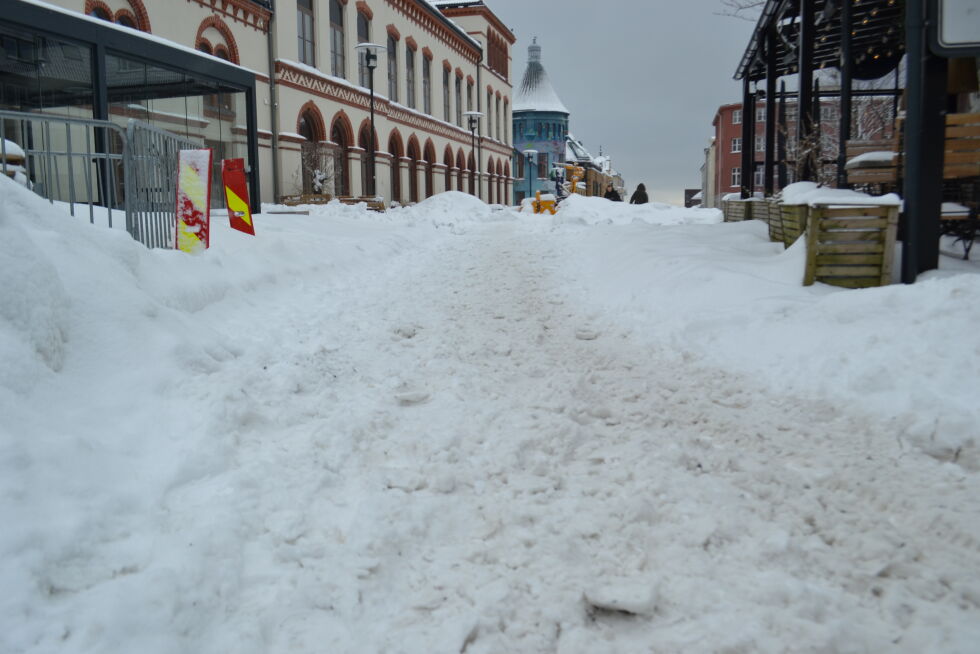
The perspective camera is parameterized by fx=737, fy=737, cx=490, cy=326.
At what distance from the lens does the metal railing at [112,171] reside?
675 cm

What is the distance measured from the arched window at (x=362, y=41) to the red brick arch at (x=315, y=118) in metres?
4.82

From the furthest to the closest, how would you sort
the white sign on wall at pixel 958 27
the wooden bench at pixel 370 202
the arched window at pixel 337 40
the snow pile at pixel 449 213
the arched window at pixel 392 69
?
the arched window at pixel 392 69, the arched window at pixel 337 40, the wooden bench at pixel 370 202, the snow pile at pixel 449 213, the white sign on wall at pixel 958 27

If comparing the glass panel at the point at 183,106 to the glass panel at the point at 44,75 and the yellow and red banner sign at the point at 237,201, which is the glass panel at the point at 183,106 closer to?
the glass panel at the point at 44,75

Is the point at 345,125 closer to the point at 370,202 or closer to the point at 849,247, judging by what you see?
the point at 370,202

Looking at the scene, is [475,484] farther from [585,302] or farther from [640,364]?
[585,302]

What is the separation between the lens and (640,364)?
19.0 feet

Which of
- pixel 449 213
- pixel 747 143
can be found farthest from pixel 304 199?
pixel 747 143

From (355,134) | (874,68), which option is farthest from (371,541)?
(355,134)

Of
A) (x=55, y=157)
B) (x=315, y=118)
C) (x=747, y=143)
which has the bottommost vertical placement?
(x=55, y=157)

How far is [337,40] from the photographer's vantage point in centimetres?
2931

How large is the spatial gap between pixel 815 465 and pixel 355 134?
2844 centimetres

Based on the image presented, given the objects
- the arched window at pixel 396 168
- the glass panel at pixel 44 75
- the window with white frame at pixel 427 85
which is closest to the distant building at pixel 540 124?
the window with white frame at pixel 427 85

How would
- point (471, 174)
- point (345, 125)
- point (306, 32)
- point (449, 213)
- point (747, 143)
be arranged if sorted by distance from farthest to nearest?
point (471, 174) < point (345, 125) < point (306, 32) < point (449, 213) < point (747, 143)

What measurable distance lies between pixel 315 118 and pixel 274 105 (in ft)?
9.42
